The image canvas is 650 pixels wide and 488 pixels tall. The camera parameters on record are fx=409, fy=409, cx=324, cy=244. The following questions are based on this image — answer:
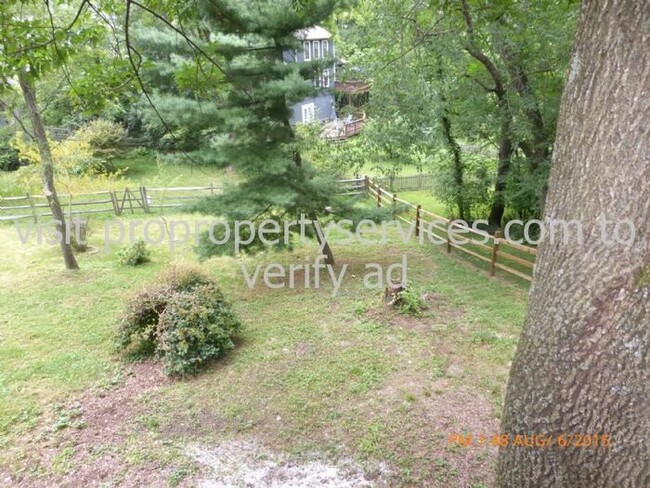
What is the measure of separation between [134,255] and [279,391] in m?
6.31

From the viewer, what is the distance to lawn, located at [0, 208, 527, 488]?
146 inches

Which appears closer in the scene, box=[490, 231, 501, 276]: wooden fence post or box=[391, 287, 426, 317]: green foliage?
box=[391, 287, 426, 317]: green foliage

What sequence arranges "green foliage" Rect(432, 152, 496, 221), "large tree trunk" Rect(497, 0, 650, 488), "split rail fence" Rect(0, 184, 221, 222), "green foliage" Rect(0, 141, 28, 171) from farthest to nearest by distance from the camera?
"green foliage" Rect(0, 141, 28, 171) → "split rail fence" Rect(0, 184, 221, 222) → "green foliage" Rect(432, 152, 496, 221) → "large tree trunk" Rect(497, 0, 650, 488)

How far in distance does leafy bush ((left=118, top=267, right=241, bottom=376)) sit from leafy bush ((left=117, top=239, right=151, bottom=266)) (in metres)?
3.97

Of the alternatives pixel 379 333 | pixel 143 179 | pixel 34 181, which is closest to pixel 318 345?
pixel 379 333

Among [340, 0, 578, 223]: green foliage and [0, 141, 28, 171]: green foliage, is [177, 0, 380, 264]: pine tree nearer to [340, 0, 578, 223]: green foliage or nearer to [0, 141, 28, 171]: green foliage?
[340, 0, 578, 223]: green foliage

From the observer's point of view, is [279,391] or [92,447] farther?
[279,391]

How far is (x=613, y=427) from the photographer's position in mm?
1771

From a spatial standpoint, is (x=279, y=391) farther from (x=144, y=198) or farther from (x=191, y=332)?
(x=144, y=198)

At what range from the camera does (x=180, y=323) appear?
526 cm

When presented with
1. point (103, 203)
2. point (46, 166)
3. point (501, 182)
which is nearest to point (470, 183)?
point (501, 182)

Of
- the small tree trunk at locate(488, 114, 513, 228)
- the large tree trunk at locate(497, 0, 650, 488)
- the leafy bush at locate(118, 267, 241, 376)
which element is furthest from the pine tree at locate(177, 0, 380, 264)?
the large tree trunk at locate(497, 0, 650, 488)

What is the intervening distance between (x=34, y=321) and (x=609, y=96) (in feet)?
27.3

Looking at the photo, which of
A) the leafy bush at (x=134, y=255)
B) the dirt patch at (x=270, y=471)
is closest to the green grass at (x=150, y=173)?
the leafy bush at (x=134, y=255)
